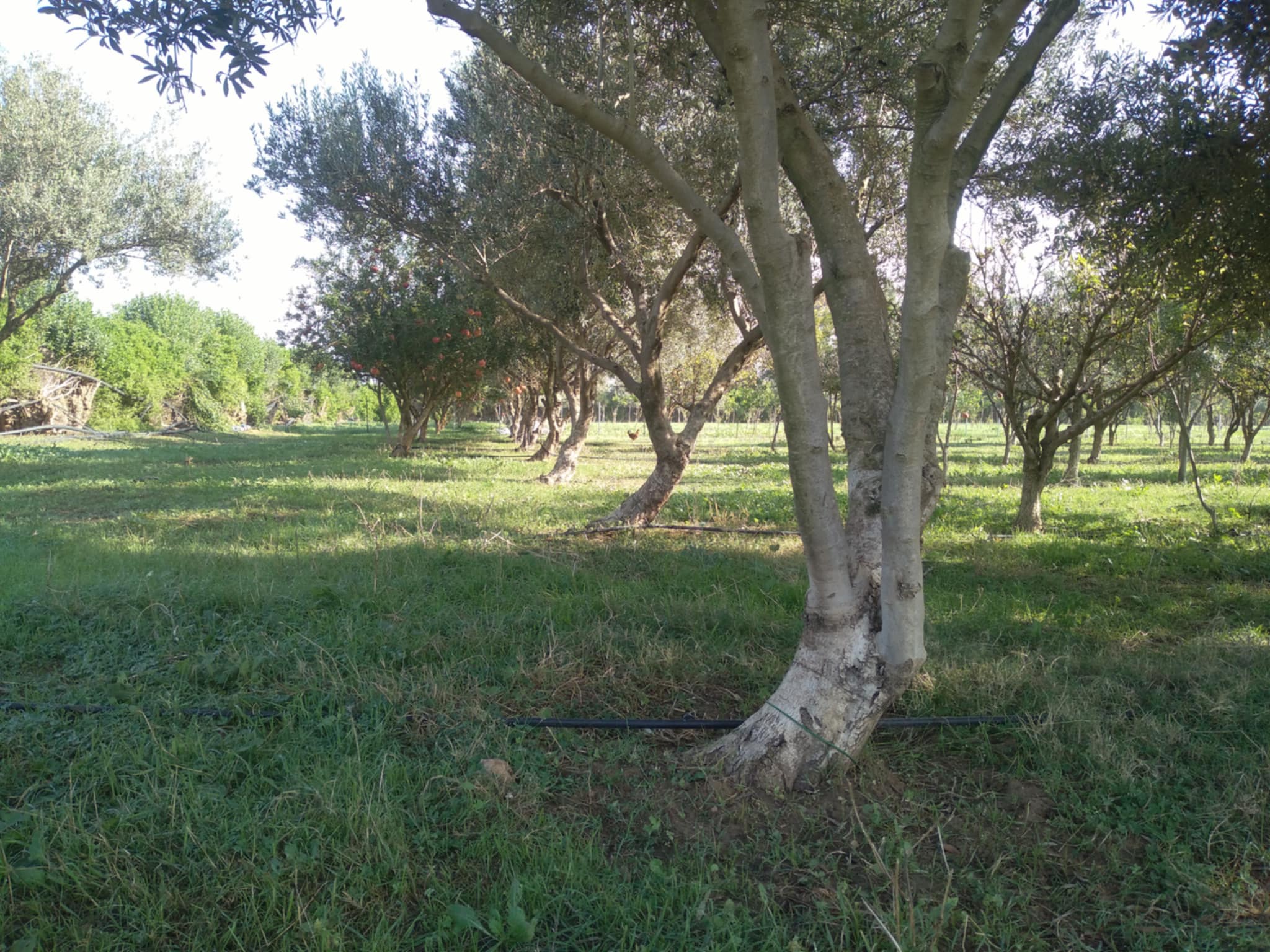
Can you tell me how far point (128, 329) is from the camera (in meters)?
36.2

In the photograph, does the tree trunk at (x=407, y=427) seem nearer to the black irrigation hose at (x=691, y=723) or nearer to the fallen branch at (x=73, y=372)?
the fallen branch at (x=73, y=372)

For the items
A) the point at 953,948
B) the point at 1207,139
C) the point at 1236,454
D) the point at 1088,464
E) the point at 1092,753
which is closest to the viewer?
the point at 953,948

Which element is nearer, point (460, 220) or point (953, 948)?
point (953, 948)

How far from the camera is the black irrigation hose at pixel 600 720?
3.69 meters

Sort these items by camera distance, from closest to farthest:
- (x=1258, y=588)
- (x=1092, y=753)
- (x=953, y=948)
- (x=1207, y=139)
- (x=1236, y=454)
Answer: (x=953, y=948) < (x=1092, y=753) < (x=1207, y=139) < (x=1258, y=588) < (x=1236, y=454)

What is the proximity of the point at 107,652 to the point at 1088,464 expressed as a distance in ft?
84.5

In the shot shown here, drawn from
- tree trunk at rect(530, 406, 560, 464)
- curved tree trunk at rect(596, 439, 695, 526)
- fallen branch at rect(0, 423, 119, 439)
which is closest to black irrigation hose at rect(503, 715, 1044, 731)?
curved tree trunk at rect(596, 439, 695, 526)

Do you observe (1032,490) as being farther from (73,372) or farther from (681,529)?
(73,372)

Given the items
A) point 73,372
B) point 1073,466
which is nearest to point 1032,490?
point 1073,466

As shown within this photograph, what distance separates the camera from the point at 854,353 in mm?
3635

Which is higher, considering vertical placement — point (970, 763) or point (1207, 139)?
point (1207, 139)

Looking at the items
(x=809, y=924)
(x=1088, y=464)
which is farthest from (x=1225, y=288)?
(x=1088, y=464)

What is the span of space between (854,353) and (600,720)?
84.7 inches

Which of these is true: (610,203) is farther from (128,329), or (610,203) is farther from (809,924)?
(128,329)
